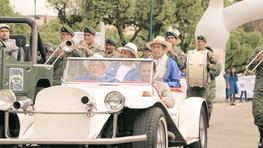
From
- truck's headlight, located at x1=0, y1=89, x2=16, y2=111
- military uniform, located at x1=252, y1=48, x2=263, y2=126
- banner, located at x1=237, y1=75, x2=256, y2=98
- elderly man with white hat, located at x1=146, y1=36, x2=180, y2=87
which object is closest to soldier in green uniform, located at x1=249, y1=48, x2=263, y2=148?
military uniform, located at x1=252, y1=48, x2=263, y2=126

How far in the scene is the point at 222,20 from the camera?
25266 mm

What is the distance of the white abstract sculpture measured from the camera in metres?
24.7

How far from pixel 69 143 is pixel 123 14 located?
33437 millimetres

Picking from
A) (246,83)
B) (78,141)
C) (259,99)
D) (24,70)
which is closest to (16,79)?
(24,70)

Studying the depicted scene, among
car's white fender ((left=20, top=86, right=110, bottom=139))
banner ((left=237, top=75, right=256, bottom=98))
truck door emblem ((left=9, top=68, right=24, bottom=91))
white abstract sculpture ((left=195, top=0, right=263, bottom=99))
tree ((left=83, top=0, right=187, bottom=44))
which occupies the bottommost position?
banner ((left=237, top=75, right=256, bottom=98))

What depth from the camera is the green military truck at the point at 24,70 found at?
875cm

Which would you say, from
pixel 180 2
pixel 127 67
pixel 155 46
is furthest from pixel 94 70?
pixel 180 2

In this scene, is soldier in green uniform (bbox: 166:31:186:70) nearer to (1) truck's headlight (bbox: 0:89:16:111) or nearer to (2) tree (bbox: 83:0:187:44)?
(1) truck's headlight (bbox: 0:89:16:111)

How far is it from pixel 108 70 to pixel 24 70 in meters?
1.33

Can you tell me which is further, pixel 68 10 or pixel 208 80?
pixel 68 10

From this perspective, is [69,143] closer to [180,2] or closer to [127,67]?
[127,67]

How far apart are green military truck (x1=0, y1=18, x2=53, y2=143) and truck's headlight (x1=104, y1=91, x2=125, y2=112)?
1.18 m

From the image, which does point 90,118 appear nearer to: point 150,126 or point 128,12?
point 150,126

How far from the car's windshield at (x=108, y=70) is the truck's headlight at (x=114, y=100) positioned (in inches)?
40.0
